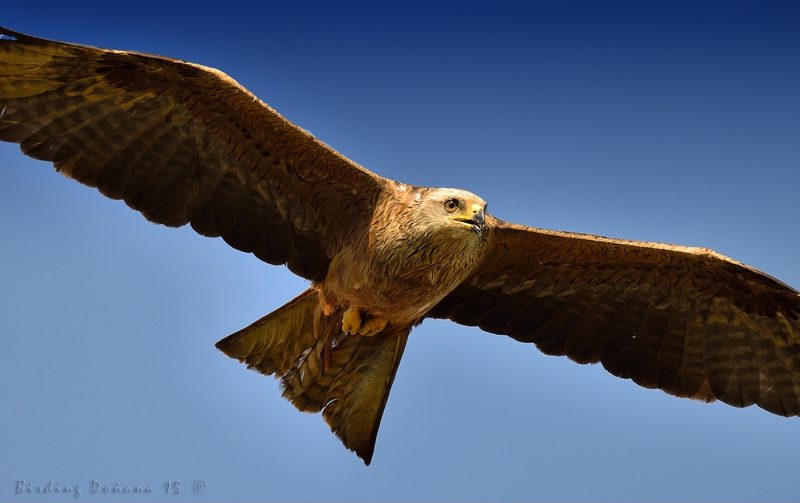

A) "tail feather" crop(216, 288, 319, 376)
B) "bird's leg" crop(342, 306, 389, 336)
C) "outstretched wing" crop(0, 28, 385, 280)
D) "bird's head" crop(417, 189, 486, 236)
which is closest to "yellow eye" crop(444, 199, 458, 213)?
"bird's head" crop(417, 189, 486, 236)

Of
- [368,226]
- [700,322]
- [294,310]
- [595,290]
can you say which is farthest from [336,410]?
[700,322]

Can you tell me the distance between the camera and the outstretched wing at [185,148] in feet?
29.5

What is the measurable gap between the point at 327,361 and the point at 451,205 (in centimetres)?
184

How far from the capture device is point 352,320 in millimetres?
9727

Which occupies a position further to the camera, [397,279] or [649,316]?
[649,316]

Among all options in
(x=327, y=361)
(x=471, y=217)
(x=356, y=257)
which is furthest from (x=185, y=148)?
(x=471, y=217)

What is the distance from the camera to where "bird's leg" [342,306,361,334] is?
9695 mm

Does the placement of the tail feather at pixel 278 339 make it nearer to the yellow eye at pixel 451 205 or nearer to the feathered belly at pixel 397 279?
the feathered belly at pixel 397 279

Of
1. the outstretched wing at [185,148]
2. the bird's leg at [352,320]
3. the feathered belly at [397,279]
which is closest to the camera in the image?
the outstretched wing at [185,148]

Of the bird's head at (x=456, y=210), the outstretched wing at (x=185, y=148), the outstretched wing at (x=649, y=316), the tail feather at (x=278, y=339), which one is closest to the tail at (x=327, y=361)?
the tail feather at (x=278, y=339)

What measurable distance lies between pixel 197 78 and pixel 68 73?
3.13ft

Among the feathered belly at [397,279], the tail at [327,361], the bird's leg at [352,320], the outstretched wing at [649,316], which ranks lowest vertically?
the tail at [327,361]

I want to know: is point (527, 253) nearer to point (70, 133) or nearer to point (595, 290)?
point (595, 290)

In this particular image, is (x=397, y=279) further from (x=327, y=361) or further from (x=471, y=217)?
(x=327, y=361)
